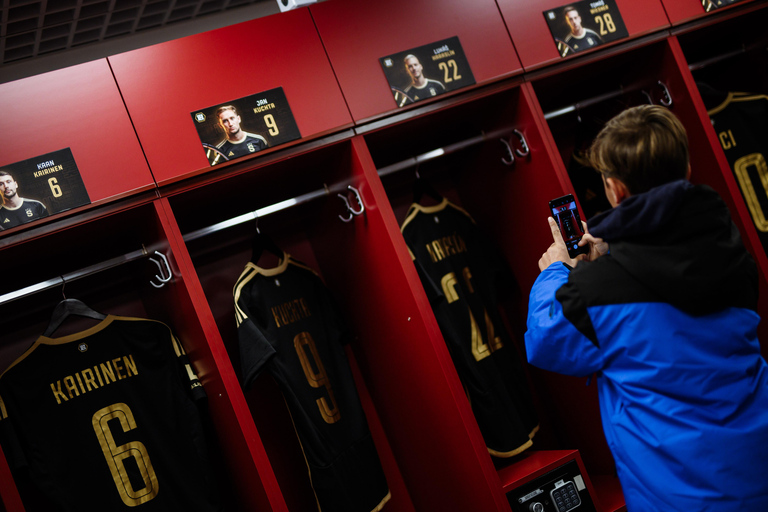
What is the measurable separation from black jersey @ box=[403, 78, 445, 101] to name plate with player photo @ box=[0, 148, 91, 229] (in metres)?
1.15

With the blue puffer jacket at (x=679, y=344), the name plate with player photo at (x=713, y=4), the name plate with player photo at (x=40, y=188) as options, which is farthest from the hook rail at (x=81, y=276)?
the name plate with player photo at (x=713, y=4)

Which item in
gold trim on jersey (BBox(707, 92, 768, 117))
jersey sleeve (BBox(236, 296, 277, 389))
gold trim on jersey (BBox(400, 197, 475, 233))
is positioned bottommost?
jersey sleeve (BBox(236, 296, 277, 389))

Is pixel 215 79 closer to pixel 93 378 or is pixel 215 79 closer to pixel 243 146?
pixel 243 146

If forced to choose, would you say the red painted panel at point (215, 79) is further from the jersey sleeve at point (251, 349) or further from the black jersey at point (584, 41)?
the black jersey at point (584, 41)

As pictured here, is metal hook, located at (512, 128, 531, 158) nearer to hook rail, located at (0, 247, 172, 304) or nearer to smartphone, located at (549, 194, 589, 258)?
smartphone, located at (549, 194, 589, 258)

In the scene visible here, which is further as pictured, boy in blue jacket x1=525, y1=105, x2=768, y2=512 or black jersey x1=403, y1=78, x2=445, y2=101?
black jersey x1=403, y1=78, x2=445, y2=101

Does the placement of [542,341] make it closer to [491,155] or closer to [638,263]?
[638,263]

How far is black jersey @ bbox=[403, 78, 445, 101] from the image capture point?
222cm

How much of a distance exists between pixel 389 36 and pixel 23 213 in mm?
1366

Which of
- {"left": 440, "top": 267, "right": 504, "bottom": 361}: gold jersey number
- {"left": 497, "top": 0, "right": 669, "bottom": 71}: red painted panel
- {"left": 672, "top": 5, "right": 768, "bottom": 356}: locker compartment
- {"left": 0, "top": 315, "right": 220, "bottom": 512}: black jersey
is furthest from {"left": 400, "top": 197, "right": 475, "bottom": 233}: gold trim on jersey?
{"left": 672, "top": 5, "right": 768, "bottom": 356}: locker compartment

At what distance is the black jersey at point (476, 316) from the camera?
2432 mm

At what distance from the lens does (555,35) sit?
2.41 metres

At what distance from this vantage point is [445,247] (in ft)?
8.57

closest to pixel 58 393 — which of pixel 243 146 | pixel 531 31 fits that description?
pixel 243 146
